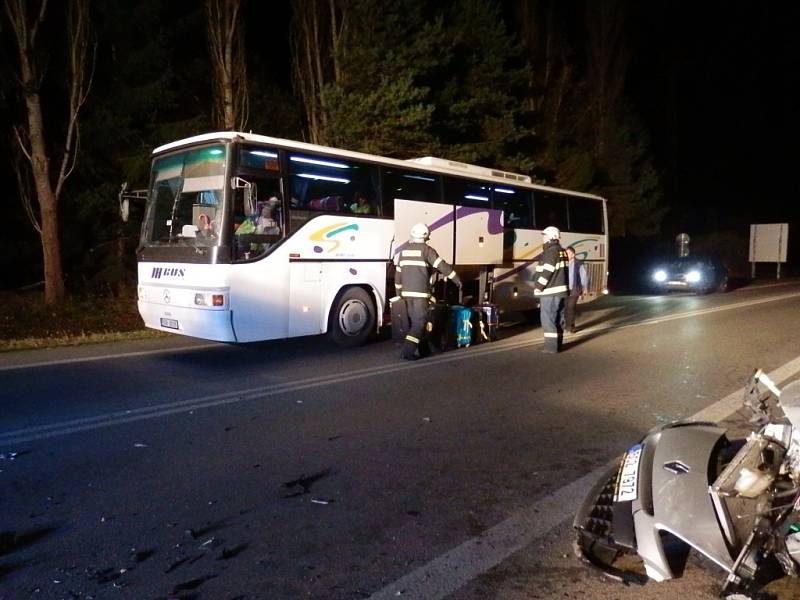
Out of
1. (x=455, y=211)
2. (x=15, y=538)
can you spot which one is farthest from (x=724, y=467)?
(x=455, y=211)

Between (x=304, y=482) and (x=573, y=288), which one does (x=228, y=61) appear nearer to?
(x=573, y=288)

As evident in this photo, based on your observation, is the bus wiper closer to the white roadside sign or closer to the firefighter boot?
the firefighter boot

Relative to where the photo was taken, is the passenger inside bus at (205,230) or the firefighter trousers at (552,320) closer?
the passenger inside bus at (205,230)

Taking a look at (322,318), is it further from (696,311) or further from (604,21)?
(604,21)

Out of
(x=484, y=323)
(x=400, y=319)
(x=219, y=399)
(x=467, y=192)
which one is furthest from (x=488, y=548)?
(x=467, y=192)

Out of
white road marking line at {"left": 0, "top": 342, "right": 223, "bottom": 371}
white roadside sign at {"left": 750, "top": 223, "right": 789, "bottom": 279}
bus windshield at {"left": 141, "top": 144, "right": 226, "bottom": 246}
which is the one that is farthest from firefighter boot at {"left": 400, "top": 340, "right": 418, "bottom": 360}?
white roadside sign at {"left": 750, "top": 223, "right": 789, "bottom": 279}

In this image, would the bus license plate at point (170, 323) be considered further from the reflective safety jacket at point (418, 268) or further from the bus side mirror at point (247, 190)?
the reflective safety jacket at point (418, 268)

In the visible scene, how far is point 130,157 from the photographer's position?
18156 millimetres

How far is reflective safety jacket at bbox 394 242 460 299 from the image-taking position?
9453mm

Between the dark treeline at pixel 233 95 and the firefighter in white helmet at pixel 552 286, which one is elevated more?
the dark treeline at pixel 233 95

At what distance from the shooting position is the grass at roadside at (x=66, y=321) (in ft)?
37.1

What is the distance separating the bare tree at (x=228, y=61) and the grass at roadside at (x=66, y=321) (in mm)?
5463

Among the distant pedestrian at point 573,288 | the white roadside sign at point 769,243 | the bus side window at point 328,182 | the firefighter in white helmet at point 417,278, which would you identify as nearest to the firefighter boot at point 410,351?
the firefighter in white helmet at point 417,278

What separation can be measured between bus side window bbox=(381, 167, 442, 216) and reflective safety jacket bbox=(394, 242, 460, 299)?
207 cm
